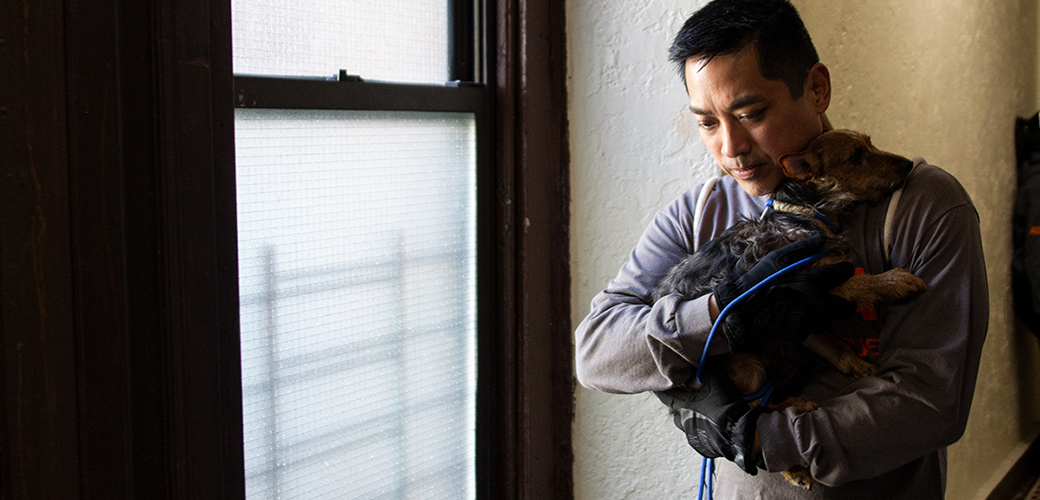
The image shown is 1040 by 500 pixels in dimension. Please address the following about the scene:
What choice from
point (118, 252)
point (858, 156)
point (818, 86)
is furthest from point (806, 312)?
point (118, 252)

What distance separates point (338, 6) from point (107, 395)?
119 cm

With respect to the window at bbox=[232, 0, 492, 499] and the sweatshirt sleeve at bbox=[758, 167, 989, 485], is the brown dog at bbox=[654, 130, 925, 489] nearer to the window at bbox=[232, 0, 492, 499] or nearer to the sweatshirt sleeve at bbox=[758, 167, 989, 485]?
the sweatshirt sleeve at bbox=[758, 167, 989, 485]

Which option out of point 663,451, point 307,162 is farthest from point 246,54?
point 663,451

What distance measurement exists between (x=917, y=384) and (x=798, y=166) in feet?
1.88

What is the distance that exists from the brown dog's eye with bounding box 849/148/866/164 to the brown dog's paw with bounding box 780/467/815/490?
2.40 feet

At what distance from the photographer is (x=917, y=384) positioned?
1427mm

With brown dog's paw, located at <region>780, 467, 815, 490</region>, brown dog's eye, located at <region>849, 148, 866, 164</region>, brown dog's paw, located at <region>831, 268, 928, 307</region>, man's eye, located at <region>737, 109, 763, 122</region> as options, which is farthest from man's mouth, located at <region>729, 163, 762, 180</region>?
brown dog's paw, located at <region>780, 467, 815, 490</region>

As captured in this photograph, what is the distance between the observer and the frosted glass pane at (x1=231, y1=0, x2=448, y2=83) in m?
1.87

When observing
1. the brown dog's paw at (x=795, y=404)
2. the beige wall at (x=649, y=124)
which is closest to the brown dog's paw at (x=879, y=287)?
the brown dog's paw at (x=795, y=404)

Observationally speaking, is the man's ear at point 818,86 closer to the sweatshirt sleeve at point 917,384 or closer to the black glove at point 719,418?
the sweatshirt sleeve at point 917,384

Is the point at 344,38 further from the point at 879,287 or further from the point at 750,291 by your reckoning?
the point at 879,287

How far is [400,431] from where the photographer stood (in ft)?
7.64

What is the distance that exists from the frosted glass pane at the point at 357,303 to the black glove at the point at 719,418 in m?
0.98

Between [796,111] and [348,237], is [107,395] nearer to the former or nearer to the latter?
[348,237]
